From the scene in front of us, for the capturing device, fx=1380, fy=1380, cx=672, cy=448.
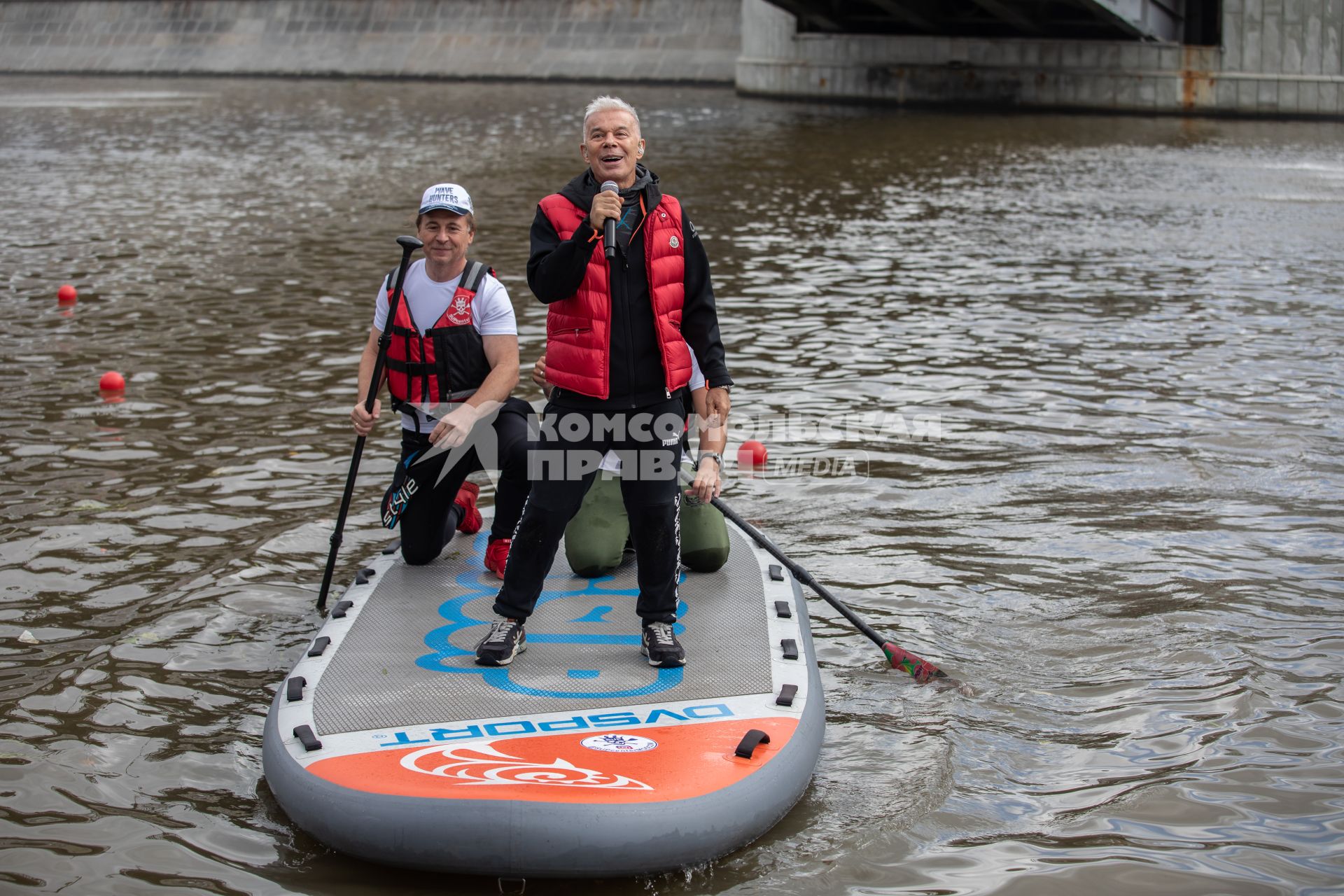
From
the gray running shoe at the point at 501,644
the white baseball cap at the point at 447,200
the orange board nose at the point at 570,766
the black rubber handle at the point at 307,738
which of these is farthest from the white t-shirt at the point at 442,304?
the orange board nose at the point at 570,766

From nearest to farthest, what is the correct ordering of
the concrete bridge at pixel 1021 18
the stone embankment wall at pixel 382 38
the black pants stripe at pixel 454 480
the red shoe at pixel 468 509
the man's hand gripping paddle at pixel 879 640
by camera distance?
the man's hand gripping paddle at pixel 879 640 < the black pants stripe at pixel 454 480 < the red shoe at pixel 468 509 < the concrete bridge at pixel 1021 18 < the stone embankment wall at pixel 382 38

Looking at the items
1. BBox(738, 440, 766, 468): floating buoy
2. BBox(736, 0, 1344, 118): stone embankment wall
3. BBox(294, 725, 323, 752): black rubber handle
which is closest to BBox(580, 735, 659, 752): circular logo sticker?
BBox(294, 725, 323, 752): black rubber handle

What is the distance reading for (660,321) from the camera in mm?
4668

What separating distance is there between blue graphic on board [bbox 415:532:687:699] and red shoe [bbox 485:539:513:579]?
0.04m

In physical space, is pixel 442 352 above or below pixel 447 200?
below

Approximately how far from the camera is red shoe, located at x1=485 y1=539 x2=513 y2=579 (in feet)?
18.7

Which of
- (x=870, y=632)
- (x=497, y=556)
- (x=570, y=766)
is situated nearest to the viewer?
(x=570, y=766)

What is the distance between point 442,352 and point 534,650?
1392 mm

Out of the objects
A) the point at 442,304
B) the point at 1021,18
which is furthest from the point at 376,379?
the point at 1021,18

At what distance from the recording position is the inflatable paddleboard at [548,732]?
3.81 metres

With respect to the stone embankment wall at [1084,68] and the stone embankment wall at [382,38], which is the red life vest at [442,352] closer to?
the stone embankment wall at [1084,68]

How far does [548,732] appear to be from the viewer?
4.26 metres

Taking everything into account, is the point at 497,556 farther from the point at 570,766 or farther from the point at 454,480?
the point at 570,766

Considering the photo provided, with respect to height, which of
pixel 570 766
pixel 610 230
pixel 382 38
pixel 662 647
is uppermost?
pixel 382 38
